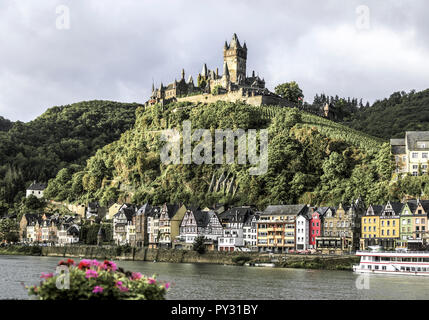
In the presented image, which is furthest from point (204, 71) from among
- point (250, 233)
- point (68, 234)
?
point (250, 233)

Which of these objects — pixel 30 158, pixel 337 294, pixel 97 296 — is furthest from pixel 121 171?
pixel 97 296

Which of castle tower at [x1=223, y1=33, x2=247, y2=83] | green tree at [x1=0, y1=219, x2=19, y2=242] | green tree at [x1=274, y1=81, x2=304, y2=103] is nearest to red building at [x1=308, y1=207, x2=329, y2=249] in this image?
green tree at [x1=274, y1=81, x2=304, y2=103]

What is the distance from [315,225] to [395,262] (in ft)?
74.9

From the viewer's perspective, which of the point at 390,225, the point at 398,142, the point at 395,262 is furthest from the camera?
the point at 398,142

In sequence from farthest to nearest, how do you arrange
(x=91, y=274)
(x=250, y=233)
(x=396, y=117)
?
(x=396, y=117)
(x=250, y=233)
(x=91, y=274)

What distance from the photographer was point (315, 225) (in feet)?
303

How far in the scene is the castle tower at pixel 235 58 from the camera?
176 m

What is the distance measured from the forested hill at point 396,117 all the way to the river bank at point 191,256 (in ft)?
239

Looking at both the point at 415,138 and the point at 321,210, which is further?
the point at 415,138

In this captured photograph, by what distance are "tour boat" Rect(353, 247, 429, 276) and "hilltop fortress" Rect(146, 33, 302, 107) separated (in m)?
80.5

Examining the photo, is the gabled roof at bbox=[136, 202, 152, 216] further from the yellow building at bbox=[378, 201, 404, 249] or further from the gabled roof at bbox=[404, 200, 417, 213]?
the gabled roof at bbox=[404, 200, 417, 213]

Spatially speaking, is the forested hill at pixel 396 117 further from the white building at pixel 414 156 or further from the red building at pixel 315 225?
the red building at pixel 315 225

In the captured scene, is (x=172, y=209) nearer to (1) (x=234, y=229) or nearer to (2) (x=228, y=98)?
(1) (x=234, y=229)
